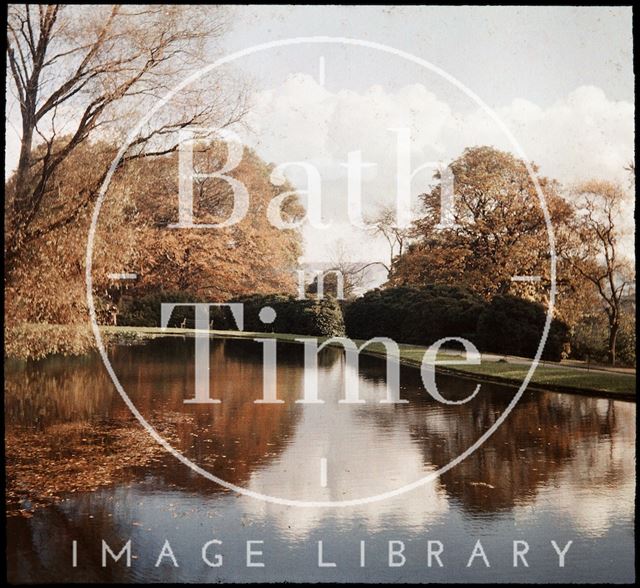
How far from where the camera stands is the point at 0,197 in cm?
696

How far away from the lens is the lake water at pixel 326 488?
5723 millimetres

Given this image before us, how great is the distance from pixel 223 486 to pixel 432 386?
773cm

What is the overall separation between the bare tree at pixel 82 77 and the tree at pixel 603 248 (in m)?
7.95

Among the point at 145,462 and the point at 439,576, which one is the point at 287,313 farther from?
the point at 439,576

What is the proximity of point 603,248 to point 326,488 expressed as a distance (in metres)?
10.1

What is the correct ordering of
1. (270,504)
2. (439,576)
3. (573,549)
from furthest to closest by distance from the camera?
(270,504) → (573,549) → (439,576)

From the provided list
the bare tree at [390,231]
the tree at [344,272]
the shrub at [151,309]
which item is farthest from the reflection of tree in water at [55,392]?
the bare tree at [390,231]

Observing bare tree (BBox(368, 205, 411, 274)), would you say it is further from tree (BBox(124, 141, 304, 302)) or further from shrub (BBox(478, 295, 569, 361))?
shrub (BBox(478, 295, 569, 361))

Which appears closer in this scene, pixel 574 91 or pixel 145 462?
pixel 145 462

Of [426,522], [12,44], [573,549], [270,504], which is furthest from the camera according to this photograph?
[12,44]

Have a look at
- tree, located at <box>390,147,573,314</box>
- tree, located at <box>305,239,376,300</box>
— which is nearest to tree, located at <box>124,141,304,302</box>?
tree, located at <box>305,239,376,300</box>

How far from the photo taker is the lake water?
18.8 ft

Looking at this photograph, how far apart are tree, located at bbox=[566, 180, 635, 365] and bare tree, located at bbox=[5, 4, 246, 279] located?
26.1 feet

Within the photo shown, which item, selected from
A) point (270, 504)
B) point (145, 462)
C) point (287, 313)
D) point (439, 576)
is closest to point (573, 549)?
point (439, 576)
